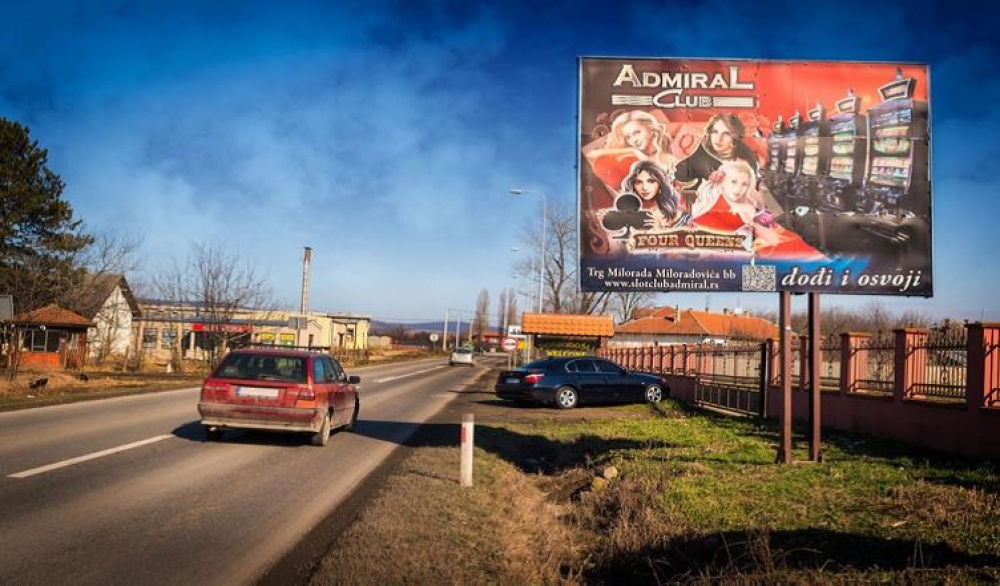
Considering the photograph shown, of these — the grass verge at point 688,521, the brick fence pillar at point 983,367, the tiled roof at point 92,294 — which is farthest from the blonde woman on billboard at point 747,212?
the tiled roof at point 92,294

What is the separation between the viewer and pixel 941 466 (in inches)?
340

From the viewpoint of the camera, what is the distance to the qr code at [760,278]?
→ 998 cm

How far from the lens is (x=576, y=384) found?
21.8 m

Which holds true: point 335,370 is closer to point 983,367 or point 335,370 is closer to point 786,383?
point 786,383

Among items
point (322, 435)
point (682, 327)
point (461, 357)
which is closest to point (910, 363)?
point (322, 435)

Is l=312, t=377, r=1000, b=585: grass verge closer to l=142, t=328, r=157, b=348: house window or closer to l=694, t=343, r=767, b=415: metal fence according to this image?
l=694, t=343, r=767, b=415: metal fence

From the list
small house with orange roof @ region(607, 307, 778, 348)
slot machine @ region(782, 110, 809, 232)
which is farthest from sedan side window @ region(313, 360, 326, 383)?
small house with orange roof @ region(607, 307, 778, 348)

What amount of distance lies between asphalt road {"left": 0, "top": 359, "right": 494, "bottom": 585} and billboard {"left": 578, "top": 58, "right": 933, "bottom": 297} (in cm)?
465

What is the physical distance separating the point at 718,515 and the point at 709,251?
4.21 metres

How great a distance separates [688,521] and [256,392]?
268 inches

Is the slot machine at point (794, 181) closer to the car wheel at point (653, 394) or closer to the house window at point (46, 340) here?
the car wheel at point (653, 394)

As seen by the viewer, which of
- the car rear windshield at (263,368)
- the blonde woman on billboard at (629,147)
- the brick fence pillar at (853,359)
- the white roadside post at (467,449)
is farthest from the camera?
the brick fence pillar at (853,359)

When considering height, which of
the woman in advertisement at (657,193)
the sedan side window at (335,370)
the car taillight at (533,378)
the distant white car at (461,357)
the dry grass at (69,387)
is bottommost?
the distant white car at (461,357)

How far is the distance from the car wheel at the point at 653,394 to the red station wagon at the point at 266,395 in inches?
515
